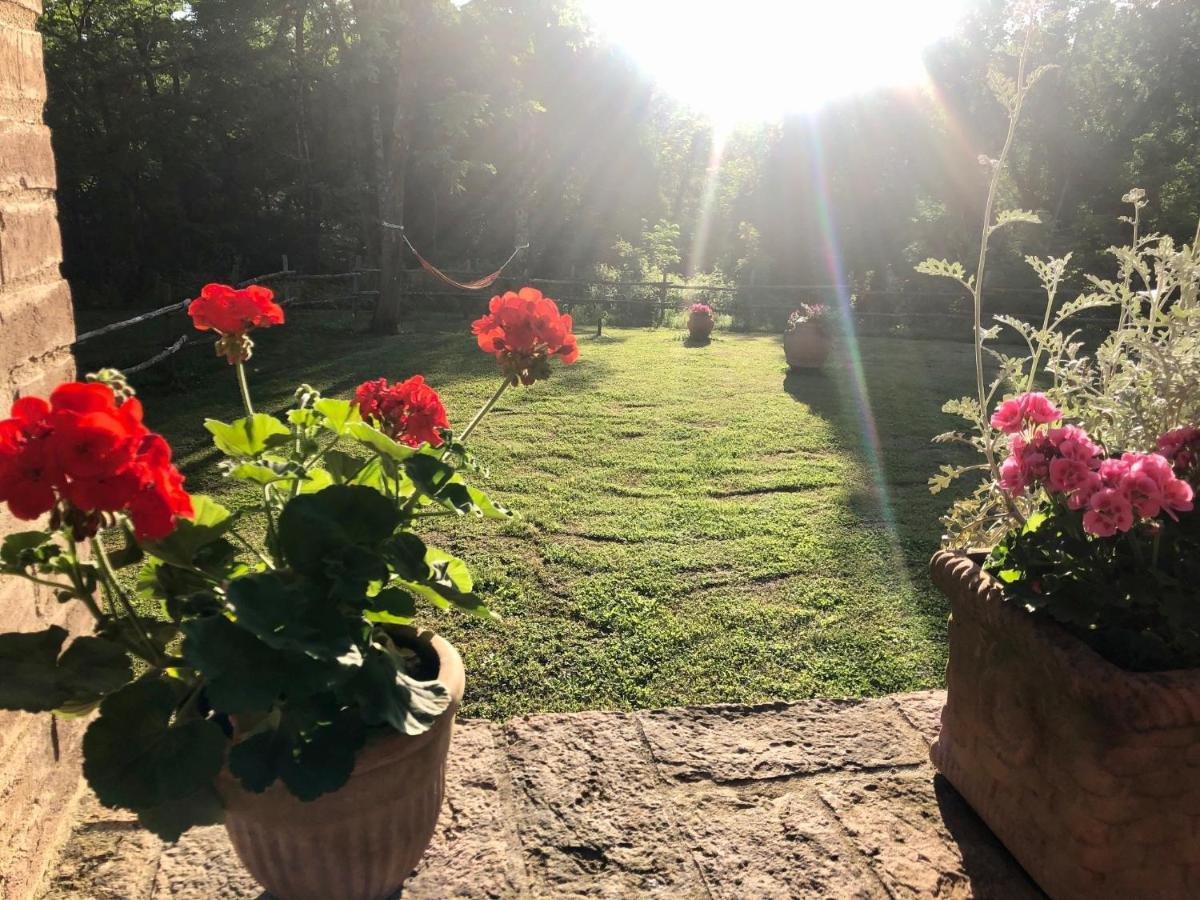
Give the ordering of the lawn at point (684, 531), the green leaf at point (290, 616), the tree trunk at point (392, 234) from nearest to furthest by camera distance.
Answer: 1. the green leaf at point (290, 616)
2. the lawn at point (684, 531)
3. the tree trunk at point (392, 234)

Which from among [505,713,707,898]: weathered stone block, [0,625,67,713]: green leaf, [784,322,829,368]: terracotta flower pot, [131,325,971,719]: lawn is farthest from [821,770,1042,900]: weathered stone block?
[784,322,829,368]: terracotta flower pot

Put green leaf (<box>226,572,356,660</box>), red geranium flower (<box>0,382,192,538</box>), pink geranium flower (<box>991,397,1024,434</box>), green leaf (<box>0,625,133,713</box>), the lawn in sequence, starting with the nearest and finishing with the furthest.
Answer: red geranium flower (<box>0,382,192,538</box>) → green leaf (<box>226,572,356,660</box>) → green leaf (<box>0,625,133,713</box>) → pink geranium flower (<box>991,397,1024,434</box>) → the lawn

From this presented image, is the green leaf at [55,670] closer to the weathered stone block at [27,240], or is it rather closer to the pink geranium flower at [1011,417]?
the weathered stone block at [27,240]

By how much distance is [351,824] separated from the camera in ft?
4.38

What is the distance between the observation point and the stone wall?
1483 mm

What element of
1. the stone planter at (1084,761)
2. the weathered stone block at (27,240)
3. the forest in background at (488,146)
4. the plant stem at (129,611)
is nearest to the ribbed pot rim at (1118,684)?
the stone planter at (1084,761)

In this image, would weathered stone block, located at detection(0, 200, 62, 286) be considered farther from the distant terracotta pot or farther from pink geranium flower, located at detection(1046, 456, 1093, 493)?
the distant terracotta pot

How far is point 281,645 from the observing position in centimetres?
108

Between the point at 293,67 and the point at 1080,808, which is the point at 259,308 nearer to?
the point at 1080,808

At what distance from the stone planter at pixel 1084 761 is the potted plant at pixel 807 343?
687 cm

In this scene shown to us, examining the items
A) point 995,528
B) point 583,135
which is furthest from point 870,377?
point 583,135

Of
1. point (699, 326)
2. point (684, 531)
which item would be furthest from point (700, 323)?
point (684, 531)

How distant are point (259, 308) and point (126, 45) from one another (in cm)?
2035

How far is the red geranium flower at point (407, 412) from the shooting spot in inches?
64.4
